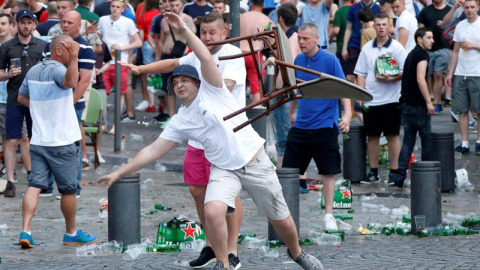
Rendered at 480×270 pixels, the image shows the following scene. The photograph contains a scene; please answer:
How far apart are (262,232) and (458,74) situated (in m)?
6.41

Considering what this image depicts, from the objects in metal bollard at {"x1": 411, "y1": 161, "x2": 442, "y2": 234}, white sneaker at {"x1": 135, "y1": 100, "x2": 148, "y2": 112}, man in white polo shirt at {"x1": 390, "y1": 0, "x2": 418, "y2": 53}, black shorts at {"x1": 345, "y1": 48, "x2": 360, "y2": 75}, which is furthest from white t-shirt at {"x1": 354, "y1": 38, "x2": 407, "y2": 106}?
white sneaker at {"x1": 135, "y1": 100, "x2": 148, "y2": 112}

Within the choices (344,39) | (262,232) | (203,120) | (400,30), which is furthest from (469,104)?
(203,120)

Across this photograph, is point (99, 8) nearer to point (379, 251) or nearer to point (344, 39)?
point (344, 39)

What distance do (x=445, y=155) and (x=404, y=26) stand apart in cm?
431

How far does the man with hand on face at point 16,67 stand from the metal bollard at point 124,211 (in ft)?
10.5

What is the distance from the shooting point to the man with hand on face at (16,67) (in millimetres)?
12227

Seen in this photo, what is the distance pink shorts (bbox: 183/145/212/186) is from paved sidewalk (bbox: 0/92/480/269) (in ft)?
2.27

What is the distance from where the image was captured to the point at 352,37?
58.9 ft

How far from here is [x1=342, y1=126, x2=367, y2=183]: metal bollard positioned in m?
13.9

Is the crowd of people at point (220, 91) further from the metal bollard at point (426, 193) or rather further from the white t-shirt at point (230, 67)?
the metal bollard at point (426, 193)

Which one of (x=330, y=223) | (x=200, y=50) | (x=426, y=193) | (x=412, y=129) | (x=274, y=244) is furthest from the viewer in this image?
(x=412, y=129)

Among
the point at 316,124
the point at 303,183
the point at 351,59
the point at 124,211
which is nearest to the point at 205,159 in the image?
the point at 124,211

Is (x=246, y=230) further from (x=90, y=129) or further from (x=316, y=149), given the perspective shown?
(x=90, y=129)

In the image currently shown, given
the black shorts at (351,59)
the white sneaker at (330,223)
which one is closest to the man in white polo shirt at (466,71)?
the black shorts at (351,59)
